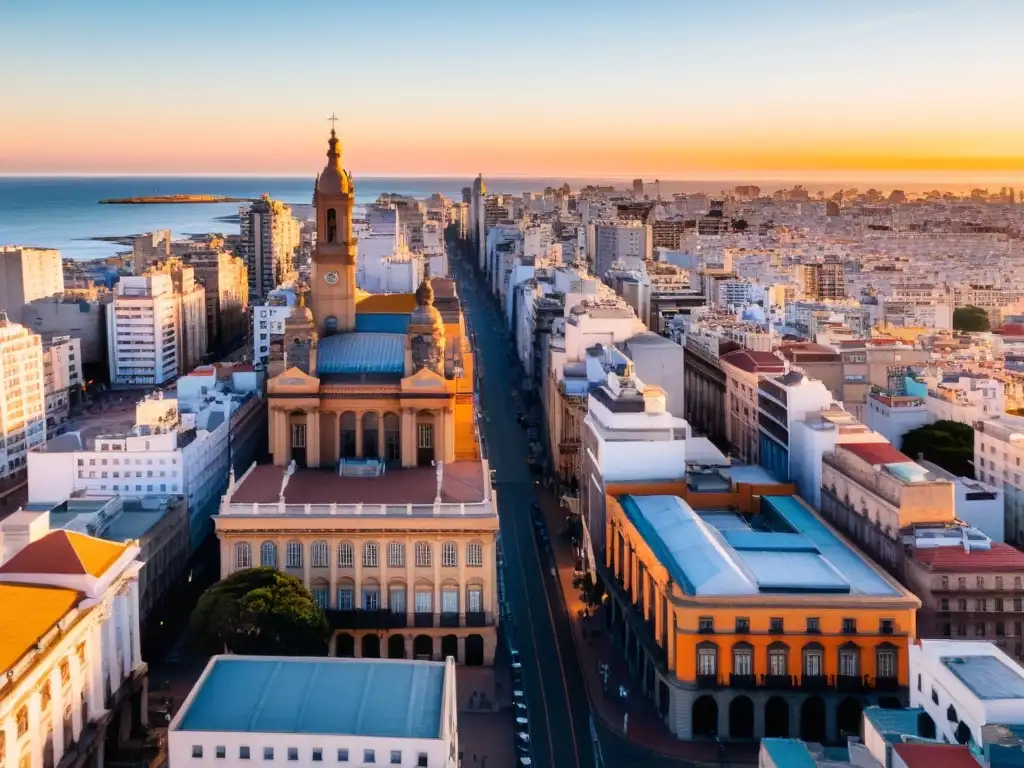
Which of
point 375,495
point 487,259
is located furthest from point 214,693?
point 487,259

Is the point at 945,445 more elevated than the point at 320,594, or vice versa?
the point at 945,445

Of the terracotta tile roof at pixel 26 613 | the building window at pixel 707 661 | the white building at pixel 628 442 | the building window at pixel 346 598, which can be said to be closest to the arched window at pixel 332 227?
the white building at pixel 628 442

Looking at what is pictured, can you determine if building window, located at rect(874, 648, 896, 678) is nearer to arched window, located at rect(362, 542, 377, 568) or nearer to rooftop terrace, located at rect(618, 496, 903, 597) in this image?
rooftop terrace, located at rect(618, 496, 903, 597)

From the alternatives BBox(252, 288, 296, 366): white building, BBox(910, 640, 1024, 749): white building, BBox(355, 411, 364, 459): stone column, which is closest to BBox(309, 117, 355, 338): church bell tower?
BBox(355, 411, 364, 459): stone column

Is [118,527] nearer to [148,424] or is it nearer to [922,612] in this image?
[148,424]

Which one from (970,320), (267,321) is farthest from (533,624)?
(970,320)

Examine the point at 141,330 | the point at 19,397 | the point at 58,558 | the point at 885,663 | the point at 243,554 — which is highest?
the point at 141,330

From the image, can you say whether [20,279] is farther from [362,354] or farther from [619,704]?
[619,704]
